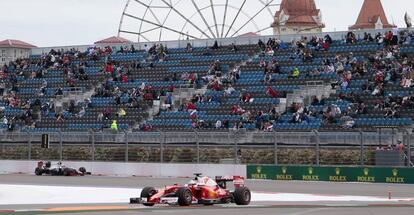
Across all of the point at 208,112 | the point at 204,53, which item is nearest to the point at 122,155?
the point at 208,112

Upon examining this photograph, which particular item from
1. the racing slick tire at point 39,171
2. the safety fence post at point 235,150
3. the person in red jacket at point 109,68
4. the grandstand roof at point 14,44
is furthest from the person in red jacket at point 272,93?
the grandstand roof at point 14,44

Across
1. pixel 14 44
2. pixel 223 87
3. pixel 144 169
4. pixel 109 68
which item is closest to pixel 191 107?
pixel 223 87

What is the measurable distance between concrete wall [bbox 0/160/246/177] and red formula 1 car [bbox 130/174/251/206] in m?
17.5

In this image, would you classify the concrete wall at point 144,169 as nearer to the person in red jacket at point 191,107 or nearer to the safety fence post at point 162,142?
the safety fence post at point 162,142

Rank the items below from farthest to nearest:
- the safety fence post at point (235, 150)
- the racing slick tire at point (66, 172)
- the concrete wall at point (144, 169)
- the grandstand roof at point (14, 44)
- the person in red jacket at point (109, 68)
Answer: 1. the grandstand roof at point (14, 44)
2. the person in red jacket at point (109, 68)
3. the racing slick tire at point (66, 172)
4. the concrete wall at point (144, 169)
5. the safety fence post at point (235, 150)

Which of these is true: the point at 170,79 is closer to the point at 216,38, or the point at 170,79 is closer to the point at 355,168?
the point at 216,38

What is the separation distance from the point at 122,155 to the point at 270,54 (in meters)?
14.1

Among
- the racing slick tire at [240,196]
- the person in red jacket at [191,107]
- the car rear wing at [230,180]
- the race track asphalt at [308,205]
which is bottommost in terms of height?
the race track asphalt at [308,205]

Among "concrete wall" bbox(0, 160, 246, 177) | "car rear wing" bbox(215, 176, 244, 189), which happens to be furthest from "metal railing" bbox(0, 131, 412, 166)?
"car rear wing" bbox(215, 176, 244, 189)

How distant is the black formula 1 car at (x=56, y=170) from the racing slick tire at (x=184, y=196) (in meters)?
23.9

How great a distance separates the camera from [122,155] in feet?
158

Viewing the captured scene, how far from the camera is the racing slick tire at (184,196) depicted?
25.2 m

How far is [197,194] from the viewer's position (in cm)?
2584

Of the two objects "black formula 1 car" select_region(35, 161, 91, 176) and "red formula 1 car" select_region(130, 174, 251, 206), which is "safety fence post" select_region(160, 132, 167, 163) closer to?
"black formula 1 car" select_region(35, 161, 91, 176)
